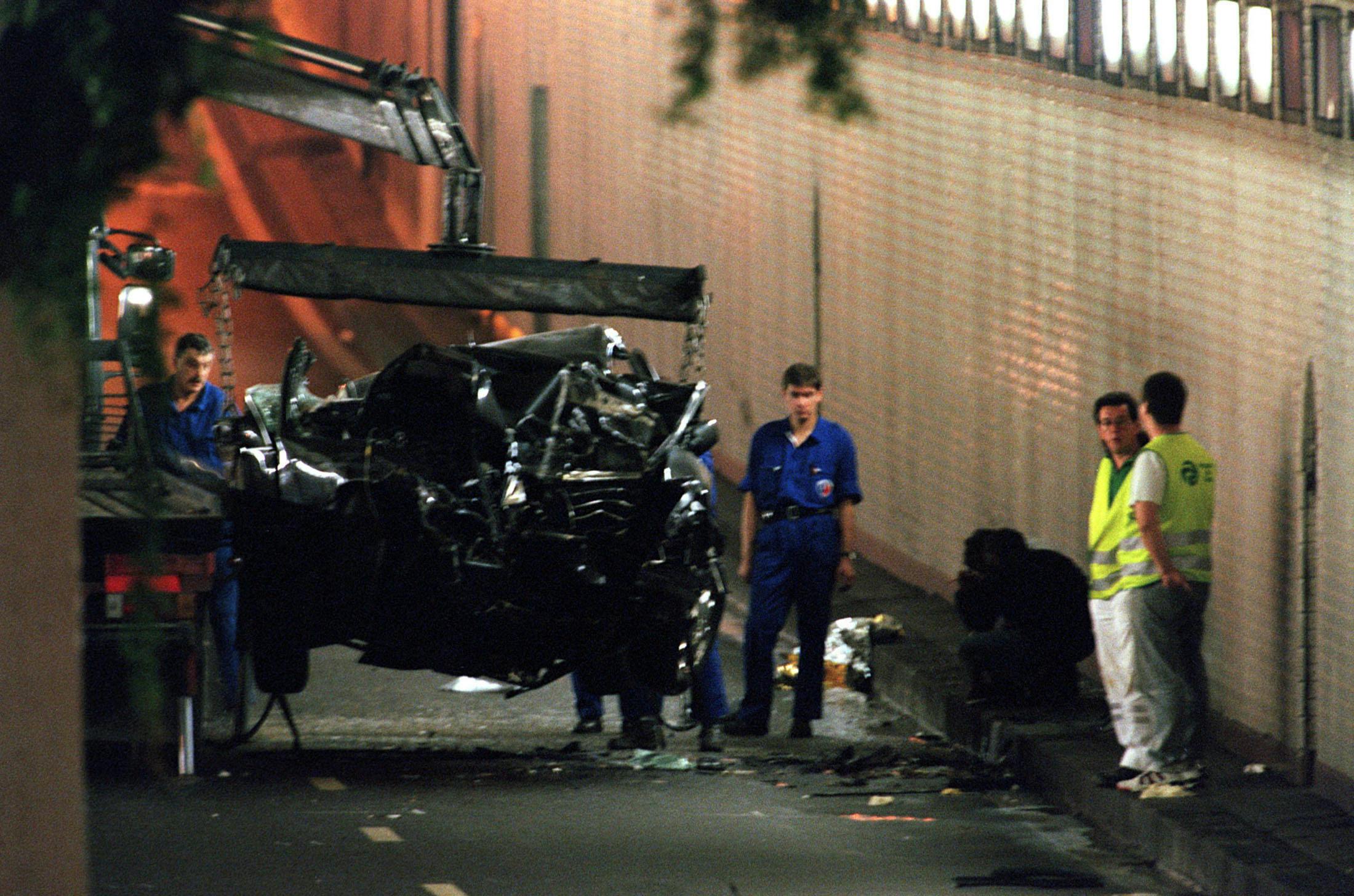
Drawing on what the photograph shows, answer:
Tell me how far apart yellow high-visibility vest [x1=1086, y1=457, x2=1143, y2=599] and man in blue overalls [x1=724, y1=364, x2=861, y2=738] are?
1683mm

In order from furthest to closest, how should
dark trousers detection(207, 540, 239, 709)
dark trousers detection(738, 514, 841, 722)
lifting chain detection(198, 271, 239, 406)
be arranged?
dark trousers detection(738, 514, 841, 722) < dark trousers detection(207, 540, 239, 709) < lifting chain detection(198, 271, 239, 406)

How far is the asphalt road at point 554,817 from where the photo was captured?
7.43m

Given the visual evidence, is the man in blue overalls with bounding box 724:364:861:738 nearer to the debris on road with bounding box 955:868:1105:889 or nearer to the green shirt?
the green shirt

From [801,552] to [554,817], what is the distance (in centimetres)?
245

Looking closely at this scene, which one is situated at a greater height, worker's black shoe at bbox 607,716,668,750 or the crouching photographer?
the crouching photographer

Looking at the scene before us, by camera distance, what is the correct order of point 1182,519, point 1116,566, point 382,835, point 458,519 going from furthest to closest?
point 458,519 < point 1116,566 < point 1182,519 < point 382,835

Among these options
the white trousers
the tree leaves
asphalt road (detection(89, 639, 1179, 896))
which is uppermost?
the tree leaves

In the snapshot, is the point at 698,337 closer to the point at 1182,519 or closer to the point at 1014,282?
the point at 1182,519

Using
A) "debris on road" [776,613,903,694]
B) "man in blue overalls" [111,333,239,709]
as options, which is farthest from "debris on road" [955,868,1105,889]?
"debris on road" [776,613,903,694]

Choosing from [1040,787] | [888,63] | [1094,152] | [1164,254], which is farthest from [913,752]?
[888,63]

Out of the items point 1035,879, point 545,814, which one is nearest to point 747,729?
point 545,814

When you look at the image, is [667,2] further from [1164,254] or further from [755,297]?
[755,297]

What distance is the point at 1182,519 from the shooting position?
870 centimetres

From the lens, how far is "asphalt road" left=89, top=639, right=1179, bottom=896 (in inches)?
292
